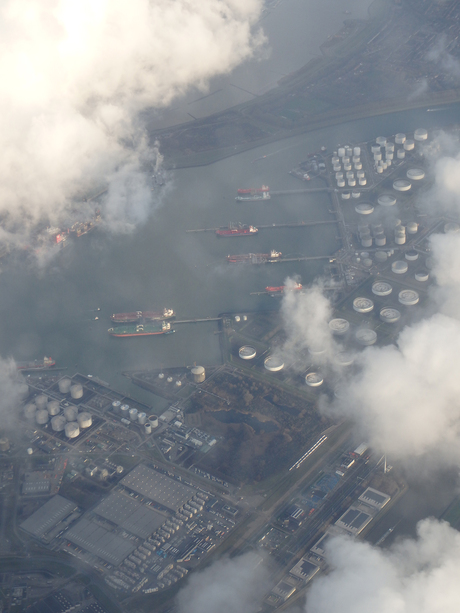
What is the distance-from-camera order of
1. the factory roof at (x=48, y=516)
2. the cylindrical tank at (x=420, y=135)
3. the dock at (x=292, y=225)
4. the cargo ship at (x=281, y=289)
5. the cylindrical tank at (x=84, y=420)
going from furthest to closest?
the cylindrical tank at (x=420, y=135)
the dock at (x=292, y=225)
the cargo ship at (x=281, y=289)
the cylindrical tank at (x=84, y=420)
the factory roof at (x=48, y=516)

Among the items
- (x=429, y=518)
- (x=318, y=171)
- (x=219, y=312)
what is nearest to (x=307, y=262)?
(x=219, y=312)


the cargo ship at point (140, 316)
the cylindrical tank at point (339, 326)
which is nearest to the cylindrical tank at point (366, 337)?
Result: the cylindrical tank at point (339, 326)

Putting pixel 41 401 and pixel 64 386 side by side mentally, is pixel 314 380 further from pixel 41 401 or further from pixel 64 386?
pixel 41 401

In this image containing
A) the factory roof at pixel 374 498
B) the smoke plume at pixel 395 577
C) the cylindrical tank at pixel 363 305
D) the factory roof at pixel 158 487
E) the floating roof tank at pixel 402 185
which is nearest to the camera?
the smoke plume at pixel 395 577

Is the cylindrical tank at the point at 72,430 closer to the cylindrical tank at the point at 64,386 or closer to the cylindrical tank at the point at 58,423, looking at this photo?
the cylindrical tank at the point at 58,423

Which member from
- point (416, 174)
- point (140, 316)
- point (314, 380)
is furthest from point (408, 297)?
point (140, 316)

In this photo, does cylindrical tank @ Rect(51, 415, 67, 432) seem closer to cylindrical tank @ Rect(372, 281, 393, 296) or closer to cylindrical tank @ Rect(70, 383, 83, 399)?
cylindrical tank @ Rect(70, 383, 83, 399)

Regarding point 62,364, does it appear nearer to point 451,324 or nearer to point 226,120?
point 451,324
